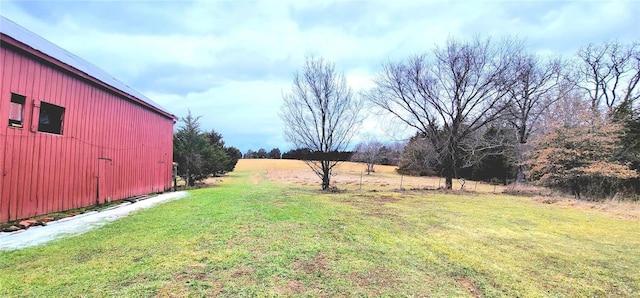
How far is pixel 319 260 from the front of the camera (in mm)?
3686

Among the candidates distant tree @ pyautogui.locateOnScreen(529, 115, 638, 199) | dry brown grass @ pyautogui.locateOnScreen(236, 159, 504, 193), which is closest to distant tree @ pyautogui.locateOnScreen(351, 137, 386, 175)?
dry brown grass @ pyautogui.locateOnScreen(236, 159, 504, 193)

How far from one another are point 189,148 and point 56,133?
11.5 metres

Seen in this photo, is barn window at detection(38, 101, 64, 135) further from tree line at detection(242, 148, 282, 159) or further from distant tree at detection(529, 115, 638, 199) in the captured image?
tree line at detection(242, 148, 282, 159)

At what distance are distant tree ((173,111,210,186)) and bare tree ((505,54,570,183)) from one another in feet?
58.4

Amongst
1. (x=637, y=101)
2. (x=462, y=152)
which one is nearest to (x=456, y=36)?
(x=462, y=152)

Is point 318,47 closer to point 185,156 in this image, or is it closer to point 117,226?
point 185,156

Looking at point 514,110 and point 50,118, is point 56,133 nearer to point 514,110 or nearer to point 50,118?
point 50,118

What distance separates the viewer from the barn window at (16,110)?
572cm

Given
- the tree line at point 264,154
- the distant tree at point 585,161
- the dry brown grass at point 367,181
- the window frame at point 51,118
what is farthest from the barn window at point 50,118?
the tree line at point 264,154

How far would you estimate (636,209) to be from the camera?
367 inches

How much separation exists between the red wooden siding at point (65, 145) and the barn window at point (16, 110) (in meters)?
0.09

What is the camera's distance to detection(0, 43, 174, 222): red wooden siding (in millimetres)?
5613

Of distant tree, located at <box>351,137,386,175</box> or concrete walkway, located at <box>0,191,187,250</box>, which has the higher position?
distant tree, located at <box>351,137,386,175</box>

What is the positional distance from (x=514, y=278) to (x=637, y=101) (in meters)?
23.3
